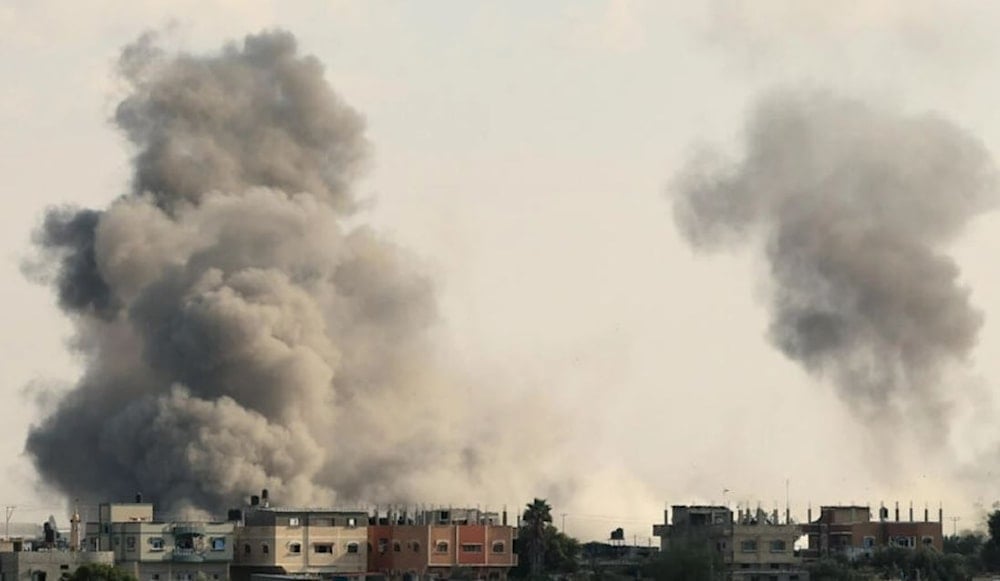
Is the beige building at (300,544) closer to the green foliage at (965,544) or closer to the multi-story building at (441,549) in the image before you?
the multi-story building at (441,549)

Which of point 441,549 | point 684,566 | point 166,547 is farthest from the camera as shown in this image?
point 441,549

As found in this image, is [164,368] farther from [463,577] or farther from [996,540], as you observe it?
[996,540]

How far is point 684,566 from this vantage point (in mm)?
96562

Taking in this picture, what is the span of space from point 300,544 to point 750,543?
844 inches

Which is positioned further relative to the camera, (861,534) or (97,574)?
(861,534)

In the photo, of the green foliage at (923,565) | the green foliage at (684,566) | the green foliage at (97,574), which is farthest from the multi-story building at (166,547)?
the green foliage at (923,565)

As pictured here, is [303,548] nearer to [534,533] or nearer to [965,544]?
[534,533]

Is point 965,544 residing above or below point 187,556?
above

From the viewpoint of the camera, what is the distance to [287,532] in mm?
106188

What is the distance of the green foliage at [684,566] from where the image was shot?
9638cm

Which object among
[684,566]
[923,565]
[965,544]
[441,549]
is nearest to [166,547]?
[441,549]

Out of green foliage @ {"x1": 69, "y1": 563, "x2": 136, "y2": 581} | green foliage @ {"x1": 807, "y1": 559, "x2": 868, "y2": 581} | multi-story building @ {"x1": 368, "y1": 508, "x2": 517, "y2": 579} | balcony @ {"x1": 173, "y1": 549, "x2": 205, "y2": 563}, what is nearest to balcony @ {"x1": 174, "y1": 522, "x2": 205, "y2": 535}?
balcony @ {"x1": 173, "y1": 549, "x2": 205, "y2": 563}

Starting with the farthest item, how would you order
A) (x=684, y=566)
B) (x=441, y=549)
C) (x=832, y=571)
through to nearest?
(x=832, y=571)
(x=441, y=549)
(x=684, y=566)

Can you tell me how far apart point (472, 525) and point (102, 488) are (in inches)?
1127
